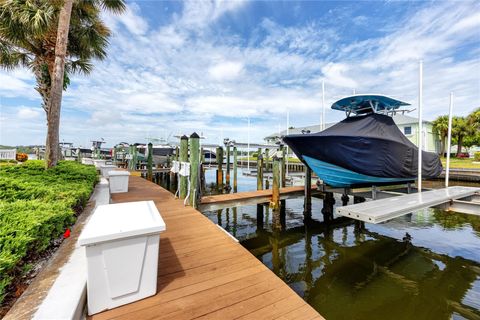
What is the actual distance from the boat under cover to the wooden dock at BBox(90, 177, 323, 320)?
14.9ft

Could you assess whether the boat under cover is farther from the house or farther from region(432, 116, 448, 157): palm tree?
region(432, 116, 448, 157): palm tree

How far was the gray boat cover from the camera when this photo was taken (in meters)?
6.51

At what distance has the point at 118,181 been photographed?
7375 mm

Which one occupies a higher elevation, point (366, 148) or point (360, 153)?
point (366, 148)

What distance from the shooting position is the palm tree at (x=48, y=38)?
713 centimetres

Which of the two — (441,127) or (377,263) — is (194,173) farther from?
(441,127)

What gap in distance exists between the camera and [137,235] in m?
2.05

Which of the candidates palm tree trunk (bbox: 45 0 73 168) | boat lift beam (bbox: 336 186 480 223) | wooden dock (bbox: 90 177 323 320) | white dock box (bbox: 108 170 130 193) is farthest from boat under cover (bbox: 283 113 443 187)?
palm tree trunk (bbox: 45 0 73 168)

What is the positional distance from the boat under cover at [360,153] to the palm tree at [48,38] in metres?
8.33

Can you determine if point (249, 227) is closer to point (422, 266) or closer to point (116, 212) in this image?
point (422, 266)

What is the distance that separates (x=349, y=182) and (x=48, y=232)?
24.9ft

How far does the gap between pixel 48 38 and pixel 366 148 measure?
42.0 feet

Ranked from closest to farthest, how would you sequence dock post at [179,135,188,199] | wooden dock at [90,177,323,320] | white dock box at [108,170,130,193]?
wooden dock at [90,177,323,320], dock post at [179,135,188,199], white dock box at [108,170,130,193]

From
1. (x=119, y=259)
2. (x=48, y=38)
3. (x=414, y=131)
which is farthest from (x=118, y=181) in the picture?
(x=414, y=131)
